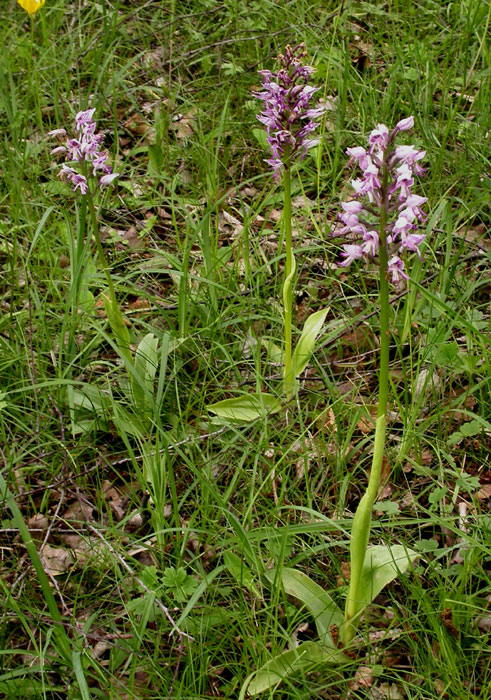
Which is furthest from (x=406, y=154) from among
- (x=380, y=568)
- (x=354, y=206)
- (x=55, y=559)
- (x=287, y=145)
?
(x=55, y=559)

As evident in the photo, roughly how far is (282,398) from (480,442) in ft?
2.50

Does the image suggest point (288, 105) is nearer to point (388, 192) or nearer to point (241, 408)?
point (388, 192)

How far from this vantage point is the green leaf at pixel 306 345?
Result: 2.82m

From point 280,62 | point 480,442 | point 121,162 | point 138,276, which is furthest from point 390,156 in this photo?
point 121,162

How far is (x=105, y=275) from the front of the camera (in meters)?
2.65

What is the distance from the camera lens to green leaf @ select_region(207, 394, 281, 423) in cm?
271

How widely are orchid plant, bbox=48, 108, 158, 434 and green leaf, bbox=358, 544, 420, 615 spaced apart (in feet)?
3.17

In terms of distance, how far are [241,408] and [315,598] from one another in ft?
2.85

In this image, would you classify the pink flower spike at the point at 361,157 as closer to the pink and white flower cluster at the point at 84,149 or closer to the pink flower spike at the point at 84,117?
the pink and white flower cluster at the point at 84,149

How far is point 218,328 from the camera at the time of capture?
9.76ft

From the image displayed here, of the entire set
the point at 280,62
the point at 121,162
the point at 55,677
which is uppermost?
the point at 280,62

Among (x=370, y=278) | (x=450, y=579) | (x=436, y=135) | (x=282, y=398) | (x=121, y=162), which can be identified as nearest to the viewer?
(x=450, y=579)

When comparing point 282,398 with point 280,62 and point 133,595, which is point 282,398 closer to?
point 133,595

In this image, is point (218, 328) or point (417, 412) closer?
point (417, 412)
